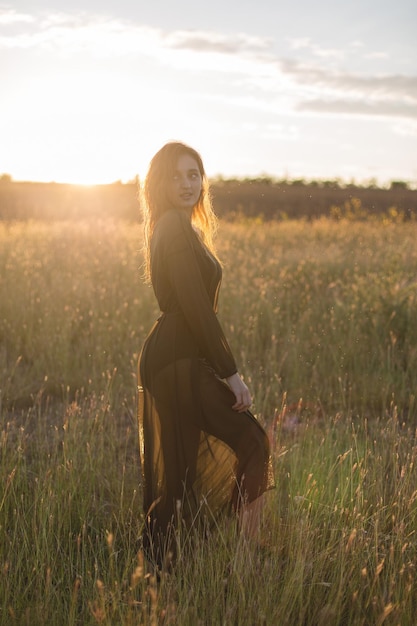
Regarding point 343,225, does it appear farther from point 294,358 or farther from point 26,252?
point 294,358

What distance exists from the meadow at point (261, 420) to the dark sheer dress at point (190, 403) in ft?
0.53

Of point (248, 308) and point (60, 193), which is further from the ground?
point (60, 193)

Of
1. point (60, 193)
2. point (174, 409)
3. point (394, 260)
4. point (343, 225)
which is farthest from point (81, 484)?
point (60, 193)

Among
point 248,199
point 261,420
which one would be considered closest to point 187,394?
point 261,420

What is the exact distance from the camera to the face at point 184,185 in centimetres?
272

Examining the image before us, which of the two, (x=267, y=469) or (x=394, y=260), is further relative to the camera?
(x=394, y=260)

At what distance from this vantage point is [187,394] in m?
2.61

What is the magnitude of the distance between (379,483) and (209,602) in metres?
1.05

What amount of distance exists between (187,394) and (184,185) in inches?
32.7

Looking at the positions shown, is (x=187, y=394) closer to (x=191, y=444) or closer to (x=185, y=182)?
(x=191, y=444)

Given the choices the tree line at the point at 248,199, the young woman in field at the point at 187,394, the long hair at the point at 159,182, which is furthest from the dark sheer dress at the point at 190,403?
the tree line at the point at 248,199

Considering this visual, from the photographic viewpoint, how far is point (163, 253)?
2.58 m

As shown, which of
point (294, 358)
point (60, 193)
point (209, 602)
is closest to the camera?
point (209, 602)

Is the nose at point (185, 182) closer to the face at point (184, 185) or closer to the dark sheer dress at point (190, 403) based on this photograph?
the face at point (184, 185)
